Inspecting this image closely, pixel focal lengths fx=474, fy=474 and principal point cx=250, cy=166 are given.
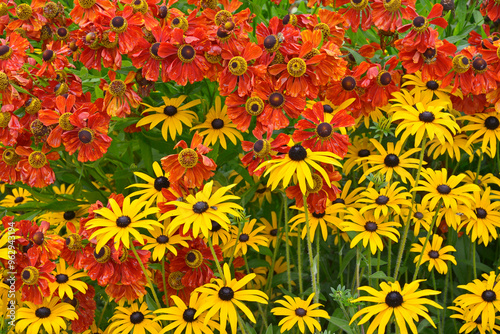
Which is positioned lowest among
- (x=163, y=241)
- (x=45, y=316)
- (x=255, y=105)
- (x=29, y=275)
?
(x=45, y=316)

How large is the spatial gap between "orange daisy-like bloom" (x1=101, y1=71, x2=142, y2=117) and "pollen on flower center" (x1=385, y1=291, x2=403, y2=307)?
0.85 m

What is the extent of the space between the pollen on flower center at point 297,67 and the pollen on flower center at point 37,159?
765 mm

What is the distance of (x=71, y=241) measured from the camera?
1.34 m

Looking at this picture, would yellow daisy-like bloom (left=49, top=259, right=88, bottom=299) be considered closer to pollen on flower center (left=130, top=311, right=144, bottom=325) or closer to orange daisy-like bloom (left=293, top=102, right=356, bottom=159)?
pollen on flower center (left=130, top=311, right=144, bottom=325)

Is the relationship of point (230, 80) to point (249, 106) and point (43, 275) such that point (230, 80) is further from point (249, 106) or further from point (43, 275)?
point (43, 275)

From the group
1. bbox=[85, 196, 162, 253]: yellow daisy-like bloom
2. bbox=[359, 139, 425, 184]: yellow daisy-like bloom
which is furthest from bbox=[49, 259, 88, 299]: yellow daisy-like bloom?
bbox=[359, 139, 425, 184]: yellow daisy-like bloom

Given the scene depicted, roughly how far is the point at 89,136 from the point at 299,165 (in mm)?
600

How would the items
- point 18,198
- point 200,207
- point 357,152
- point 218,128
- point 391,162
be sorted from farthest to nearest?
point 18,198, point 357,152, point 218,128, point 391,162, point 200,207

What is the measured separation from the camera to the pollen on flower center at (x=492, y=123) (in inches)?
57.5

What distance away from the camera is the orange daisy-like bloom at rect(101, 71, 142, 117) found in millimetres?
1346

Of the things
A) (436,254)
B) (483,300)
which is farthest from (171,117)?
(483,300)

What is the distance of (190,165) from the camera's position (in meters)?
1.19

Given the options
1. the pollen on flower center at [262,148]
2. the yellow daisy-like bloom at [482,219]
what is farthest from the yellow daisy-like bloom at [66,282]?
the yellow daisy-like bloom at [482,219]

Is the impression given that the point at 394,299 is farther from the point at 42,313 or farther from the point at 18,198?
the point at 18,198
